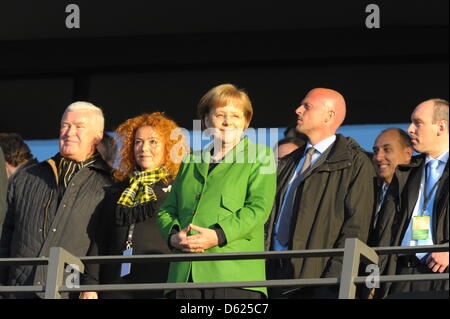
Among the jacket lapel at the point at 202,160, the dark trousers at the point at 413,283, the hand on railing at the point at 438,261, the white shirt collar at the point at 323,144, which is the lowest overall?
the dark trousers at the point at 413,283

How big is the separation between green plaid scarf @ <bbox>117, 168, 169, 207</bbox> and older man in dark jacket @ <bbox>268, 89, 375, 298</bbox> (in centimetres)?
72

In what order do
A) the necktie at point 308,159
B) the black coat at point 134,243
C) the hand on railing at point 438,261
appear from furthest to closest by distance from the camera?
the necktie at point 308,159, the black coat at point 134,243, the hand on railing at point 438,261

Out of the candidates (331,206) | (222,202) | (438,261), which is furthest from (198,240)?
Answer: (438,261)

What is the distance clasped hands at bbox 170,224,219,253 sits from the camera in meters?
6.82

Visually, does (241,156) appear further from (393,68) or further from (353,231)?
(393,68)

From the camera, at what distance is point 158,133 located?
7.70 m

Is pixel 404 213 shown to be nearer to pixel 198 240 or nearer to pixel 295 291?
pixel 295 291

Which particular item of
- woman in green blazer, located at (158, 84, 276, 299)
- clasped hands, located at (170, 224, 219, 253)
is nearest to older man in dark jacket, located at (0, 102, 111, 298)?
woman in green blazer, located at (158, 84, 276, 299)

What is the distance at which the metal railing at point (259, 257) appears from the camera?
625 cm

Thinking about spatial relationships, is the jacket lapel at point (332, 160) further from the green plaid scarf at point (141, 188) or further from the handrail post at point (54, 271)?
the handrail post at point (54, 271)

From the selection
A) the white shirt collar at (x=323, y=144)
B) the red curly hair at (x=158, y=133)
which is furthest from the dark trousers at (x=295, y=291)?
the red curly hair at (x=158, y=133)

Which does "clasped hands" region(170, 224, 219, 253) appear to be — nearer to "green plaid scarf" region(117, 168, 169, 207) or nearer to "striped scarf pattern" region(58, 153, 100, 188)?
"green plaid scarf" region(117, 168, 169, 207)

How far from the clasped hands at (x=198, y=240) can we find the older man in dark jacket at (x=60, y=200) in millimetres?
1031

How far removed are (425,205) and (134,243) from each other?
5.58 ft
